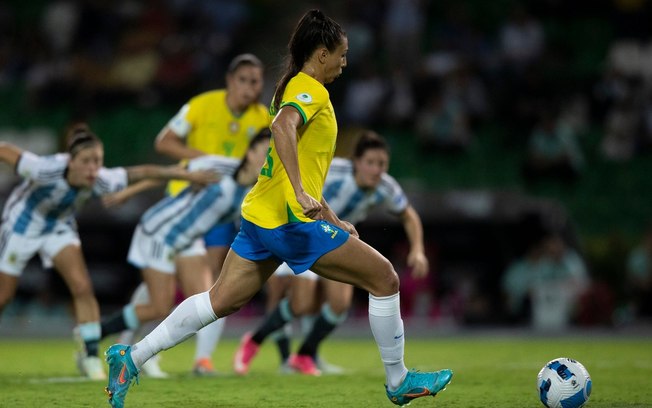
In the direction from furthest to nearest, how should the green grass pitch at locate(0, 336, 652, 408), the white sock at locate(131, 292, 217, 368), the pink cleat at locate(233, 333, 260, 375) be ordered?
the pink cleat at locate(233, 333, 260, 375) < the green grass pitch at locate(0, 336, 652, 408) < the white sock at locate(131, 292, 217, 368)

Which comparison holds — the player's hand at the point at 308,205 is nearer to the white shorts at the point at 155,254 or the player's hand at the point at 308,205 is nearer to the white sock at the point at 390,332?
the white sock at the point at 390,332

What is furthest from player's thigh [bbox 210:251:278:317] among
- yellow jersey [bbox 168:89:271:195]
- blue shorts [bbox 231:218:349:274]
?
yellow jersey [bbox 168:89:271:195]

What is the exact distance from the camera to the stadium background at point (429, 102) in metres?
15.3

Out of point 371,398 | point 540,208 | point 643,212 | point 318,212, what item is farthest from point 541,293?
point 318,212

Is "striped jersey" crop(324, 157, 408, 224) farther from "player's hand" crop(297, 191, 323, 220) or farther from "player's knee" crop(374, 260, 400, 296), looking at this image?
"player's hand" crop(297, 191, 323, 220)

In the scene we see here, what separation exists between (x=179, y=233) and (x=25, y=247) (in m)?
1.16

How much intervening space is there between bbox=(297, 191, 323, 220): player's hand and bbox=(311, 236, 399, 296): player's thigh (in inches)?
15.1

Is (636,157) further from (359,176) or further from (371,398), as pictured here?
(371,398)

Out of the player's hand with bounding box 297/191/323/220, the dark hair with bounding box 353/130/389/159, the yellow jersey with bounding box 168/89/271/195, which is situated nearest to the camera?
the player's hand with bounding box 297/191/323/220

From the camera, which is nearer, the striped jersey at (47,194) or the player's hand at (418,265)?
the player's hand at (418,265)

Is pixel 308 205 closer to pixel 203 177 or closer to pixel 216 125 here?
pixel 203 177

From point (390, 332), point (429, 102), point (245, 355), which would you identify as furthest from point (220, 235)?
point (429, 102)

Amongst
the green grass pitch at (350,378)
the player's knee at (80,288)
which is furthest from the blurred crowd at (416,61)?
the player's knee at (80,288)

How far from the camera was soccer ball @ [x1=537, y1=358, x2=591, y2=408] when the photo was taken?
6.18 m
